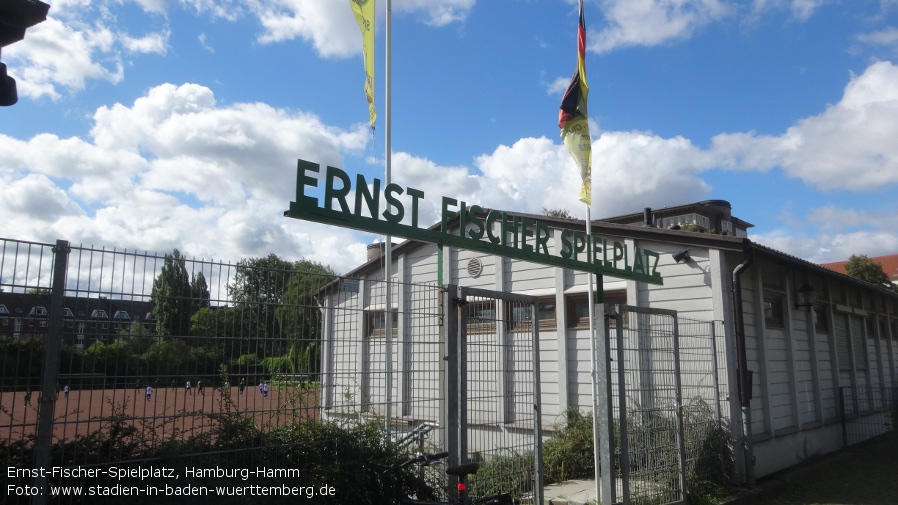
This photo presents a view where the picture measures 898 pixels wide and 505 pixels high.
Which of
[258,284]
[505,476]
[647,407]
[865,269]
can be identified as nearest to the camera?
[258,284]

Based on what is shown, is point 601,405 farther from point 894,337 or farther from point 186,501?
point 894,337

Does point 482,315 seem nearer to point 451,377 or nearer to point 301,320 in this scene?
point 451,377

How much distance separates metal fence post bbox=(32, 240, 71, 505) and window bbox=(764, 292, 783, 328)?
10.8 meters

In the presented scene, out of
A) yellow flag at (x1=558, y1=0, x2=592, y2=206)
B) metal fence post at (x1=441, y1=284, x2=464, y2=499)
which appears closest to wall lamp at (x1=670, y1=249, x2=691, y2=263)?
yellow flag at (x1=558, y1=0, x2=592, y2=206)

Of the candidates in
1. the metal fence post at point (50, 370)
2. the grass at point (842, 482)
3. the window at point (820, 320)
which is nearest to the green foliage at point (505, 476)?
the metal fence post at point (50, 370)

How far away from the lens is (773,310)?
12.2 m

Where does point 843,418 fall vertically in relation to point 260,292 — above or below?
below

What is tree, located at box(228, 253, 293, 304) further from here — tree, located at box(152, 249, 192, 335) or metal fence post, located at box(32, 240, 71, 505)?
metal fence post, located at box(32, 240, 71, 505)

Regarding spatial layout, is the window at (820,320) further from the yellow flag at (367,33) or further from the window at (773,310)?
the yellow flag at (367,33)

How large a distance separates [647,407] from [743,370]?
313 cm

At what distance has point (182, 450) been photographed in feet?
14.5

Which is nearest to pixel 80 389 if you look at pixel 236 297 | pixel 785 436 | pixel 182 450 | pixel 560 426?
pixel 182 450

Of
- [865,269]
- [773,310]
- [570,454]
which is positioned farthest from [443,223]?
[865,269]

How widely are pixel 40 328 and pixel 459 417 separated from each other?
3286 mm
